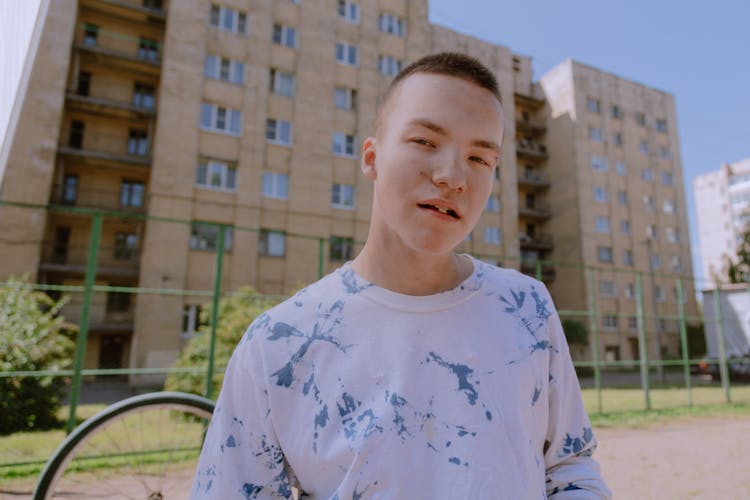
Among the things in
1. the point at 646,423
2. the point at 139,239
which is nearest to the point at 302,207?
the point at 139,239

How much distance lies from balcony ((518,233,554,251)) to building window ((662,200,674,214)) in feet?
33.7

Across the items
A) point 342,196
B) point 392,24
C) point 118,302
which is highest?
point 392,24

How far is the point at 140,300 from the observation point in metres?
20.2

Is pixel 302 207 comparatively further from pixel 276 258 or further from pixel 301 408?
pixel 301 408

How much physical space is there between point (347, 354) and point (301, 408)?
15cm

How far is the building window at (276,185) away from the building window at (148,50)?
8869 millimetres

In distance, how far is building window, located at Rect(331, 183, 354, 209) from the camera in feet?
82.6

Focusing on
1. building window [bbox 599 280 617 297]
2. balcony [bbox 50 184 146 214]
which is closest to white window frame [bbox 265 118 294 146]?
balcony [bbox 50 184 146 214]

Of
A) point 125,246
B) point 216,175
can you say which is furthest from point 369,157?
point 125,246

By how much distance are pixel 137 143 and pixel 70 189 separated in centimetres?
408

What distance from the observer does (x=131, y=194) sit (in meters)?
23.8

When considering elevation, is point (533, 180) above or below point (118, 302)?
above

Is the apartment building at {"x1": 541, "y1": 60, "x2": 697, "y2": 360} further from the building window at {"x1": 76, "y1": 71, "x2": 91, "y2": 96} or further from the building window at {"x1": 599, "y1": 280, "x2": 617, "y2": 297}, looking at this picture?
the building window at {"x1": 76, "y1": 71, "x2": 91, "y2": 96}

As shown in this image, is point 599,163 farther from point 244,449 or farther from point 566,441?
point 244,449
